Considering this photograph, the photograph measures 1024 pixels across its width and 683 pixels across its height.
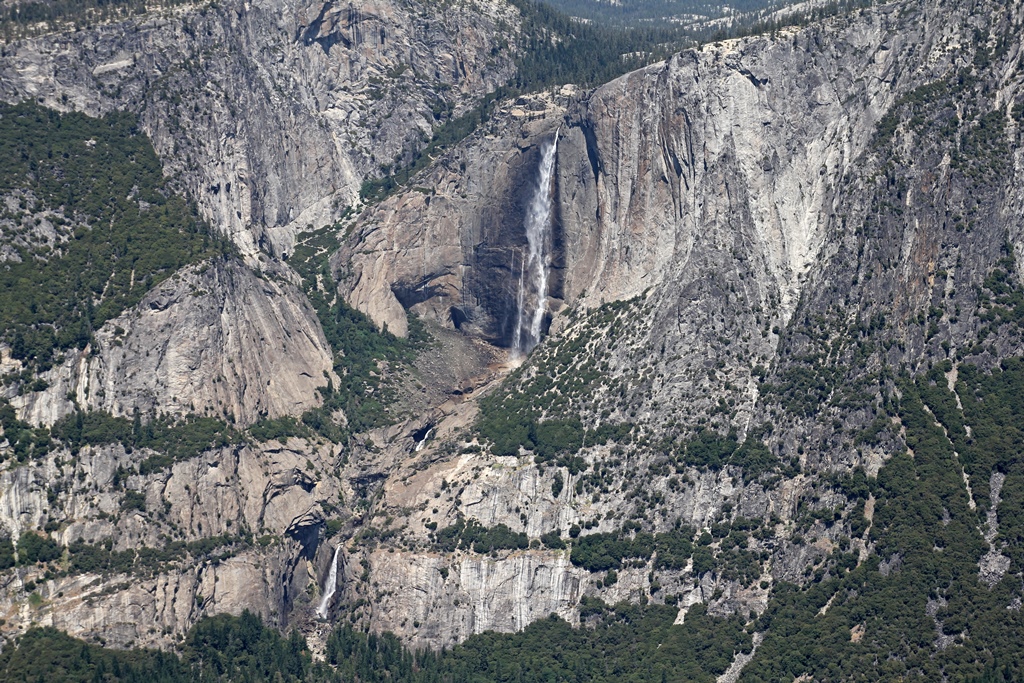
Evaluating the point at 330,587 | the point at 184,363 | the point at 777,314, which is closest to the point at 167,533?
the point at 330,587

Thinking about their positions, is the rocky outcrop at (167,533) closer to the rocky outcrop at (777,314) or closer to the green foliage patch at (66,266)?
the rocky outcrop at (777,314)

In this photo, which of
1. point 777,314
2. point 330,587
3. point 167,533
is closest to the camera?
point 167,533

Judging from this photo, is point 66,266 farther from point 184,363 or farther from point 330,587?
point 330,587

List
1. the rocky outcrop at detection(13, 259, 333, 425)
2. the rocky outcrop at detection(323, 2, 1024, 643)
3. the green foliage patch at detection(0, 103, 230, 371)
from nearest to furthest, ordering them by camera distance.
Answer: the rocky outcrop at detection(323, 2, 1024, 643) → the rocky outcrop at detection(13, 259, 333, 425) → the green foliage patch at detection(0, 103, 230, 371)

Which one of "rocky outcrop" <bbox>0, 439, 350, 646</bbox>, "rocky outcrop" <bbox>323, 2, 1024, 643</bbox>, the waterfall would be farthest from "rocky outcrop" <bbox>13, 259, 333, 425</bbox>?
"rocky outcrop" <bbox>323, 2, 1024, 643</bbox>

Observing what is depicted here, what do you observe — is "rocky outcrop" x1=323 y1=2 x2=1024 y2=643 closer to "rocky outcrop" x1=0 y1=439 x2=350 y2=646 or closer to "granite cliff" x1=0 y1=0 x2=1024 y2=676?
"granite cliff" x1=0 y1=0 x2=1024 y2=676

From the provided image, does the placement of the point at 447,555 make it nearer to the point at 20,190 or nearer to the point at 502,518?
the point at 502,518
